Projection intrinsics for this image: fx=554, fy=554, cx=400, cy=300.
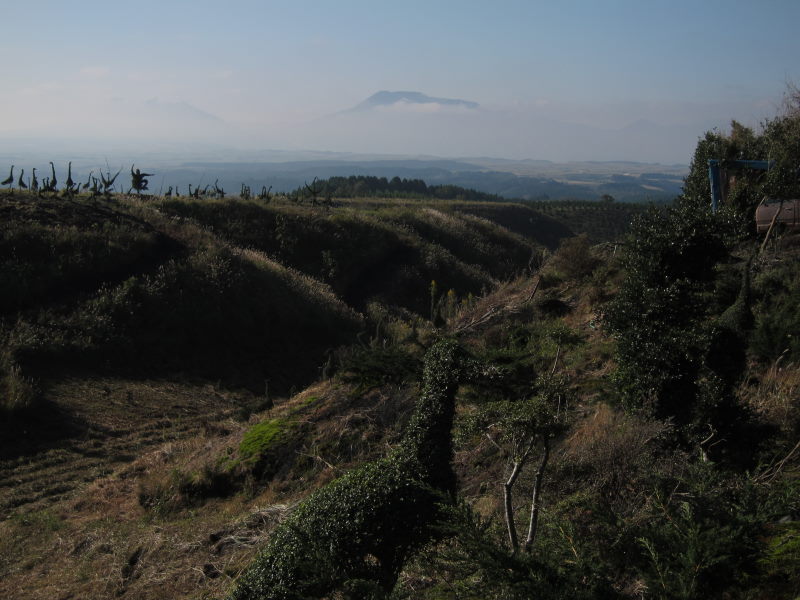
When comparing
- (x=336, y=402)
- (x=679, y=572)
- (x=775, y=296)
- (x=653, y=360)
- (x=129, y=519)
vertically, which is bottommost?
(x=129, y=519)

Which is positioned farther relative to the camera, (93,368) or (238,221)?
(238,221)

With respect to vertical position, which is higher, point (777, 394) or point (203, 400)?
point (777, 394)

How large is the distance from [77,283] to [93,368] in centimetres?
525

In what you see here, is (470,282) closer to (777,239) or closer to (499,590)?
(777,239)

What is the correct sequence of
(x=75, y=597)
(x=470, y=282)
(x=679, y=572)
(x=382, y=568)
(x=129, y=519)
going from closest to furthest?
(x=679, y=572) → (x=382, y=568) → (x=75, y=597) → (x=129, y=519) → (x=470, y=282)

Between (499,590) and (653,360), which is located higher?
(653,360)

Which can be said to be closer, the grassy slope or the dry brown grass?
the dry brown grass

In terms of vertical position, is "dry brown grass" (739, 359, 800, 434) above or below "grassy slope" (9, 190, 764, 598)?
above

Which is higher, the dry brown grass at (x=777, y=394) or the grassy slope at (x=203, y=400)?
A: the dry brown grass at (x=777, y=394)

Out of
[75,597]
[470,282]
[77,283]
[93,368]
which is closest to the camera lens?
[75,597]

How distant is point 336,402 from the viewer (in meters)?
10.6

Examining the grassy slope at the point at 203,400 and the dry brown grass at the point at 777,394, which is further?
the grassy slope at the point at 203,400

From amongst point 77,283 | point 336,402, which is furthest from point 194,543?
point 77,283

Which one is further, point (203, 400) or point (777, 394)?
point (203, 400)
